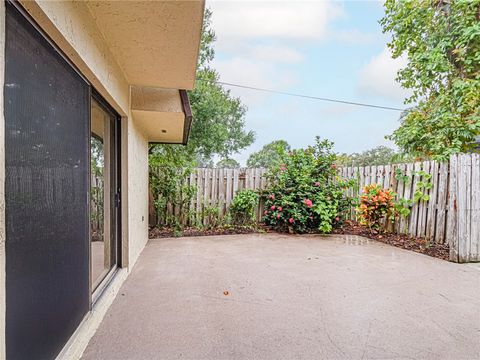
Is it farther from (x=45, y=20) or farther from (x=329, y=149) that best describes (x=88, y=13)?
(x=329, y=149)

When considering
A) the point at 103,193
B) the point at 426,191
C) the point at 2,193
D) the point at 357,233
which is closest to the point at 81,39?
the point at 2,193

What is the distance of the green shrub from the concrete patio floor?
6.88ft

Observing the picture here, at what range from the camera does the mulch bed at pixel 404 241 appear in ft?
12.8

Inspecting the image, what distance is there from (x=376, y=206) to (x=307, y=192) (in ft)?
4.37

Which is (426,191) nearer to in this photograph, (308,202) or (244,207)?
(308,202)

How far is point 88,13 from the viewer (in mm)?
1854

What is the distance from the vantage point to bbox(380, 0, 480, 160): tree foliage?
19.3 feet

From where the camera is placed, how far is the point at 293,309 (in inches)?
88.7

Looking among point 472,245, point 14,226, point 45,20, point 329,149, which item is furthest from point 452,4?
point 14,226

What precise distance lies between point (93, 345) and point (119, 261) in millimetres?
1358

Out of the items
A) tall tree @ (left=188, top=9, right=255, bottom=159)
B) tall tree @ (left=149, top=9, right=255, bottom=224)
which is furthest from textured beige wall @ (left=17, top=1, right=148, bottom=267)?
tall tree @ (left=188, top=9, right=255, bottom=159)

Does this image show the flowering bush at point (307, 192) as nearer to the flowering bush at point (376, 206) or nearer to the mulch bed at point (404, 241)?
the mulch bed at point (404, 241)

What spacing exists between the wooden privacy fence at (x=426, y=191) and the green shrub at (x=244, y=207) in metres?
0.23

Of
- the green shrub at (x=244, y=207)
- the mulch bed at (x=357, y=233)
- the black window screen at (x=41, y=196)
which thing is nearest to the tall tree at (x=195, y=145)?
the mulch bed at (x=357, y=233)
